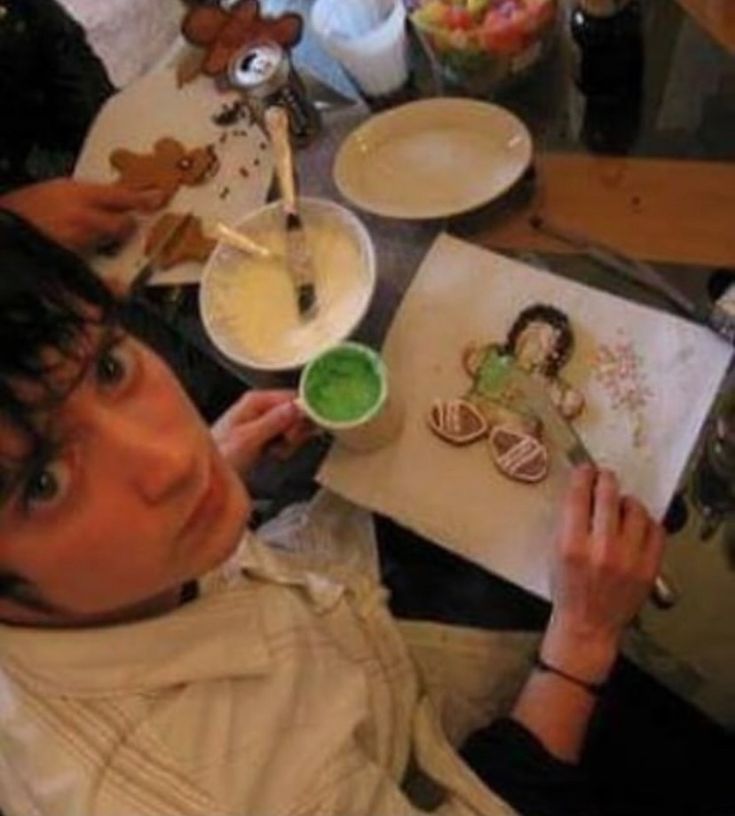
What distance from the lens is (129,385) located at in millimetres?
638

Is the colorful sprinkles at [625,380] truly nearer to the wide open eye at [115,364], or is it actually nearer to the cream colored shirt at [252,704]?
the cream colored shirt at [252,704]

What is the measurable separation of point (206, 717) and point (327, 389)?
281mm

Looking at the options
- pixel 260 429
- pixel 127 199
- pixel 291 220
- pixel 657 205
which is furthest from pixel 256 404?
pixel 657 205

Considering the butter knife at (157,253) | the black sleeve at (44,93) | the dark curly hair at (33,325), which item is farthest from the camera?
the black sleeve at (44,93)

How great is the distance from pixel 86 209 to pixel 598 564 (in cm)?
58

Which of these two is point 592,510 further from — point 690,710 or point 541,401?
point 690,710

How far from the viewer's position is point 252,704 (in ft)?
2.24

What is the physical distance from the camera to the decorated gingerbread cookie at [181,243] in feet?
3.16

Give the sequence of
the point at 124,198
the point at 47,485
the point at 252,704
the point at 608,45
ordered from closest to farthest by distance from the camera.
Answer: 1. the point at 47,485
2. the point at 252,704
3. the point at 608,45
4. the point at 124,198

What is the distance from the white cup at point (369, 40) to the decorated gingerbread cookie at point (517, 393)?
0.94 feet

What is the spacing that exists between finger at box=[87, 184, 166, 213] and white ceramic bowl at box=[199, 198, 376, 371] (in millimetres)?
112

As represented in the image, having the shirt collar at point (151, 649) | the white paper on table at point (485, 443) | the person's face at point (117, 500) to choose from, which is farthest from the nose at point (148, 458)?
the white paper on table at point (485, 443)

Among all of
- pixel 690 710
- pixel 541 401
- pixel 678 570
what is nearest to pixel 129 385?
pixel 541 401

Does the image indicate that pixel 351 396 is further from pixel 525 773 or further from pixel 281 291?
pixel 525 773
